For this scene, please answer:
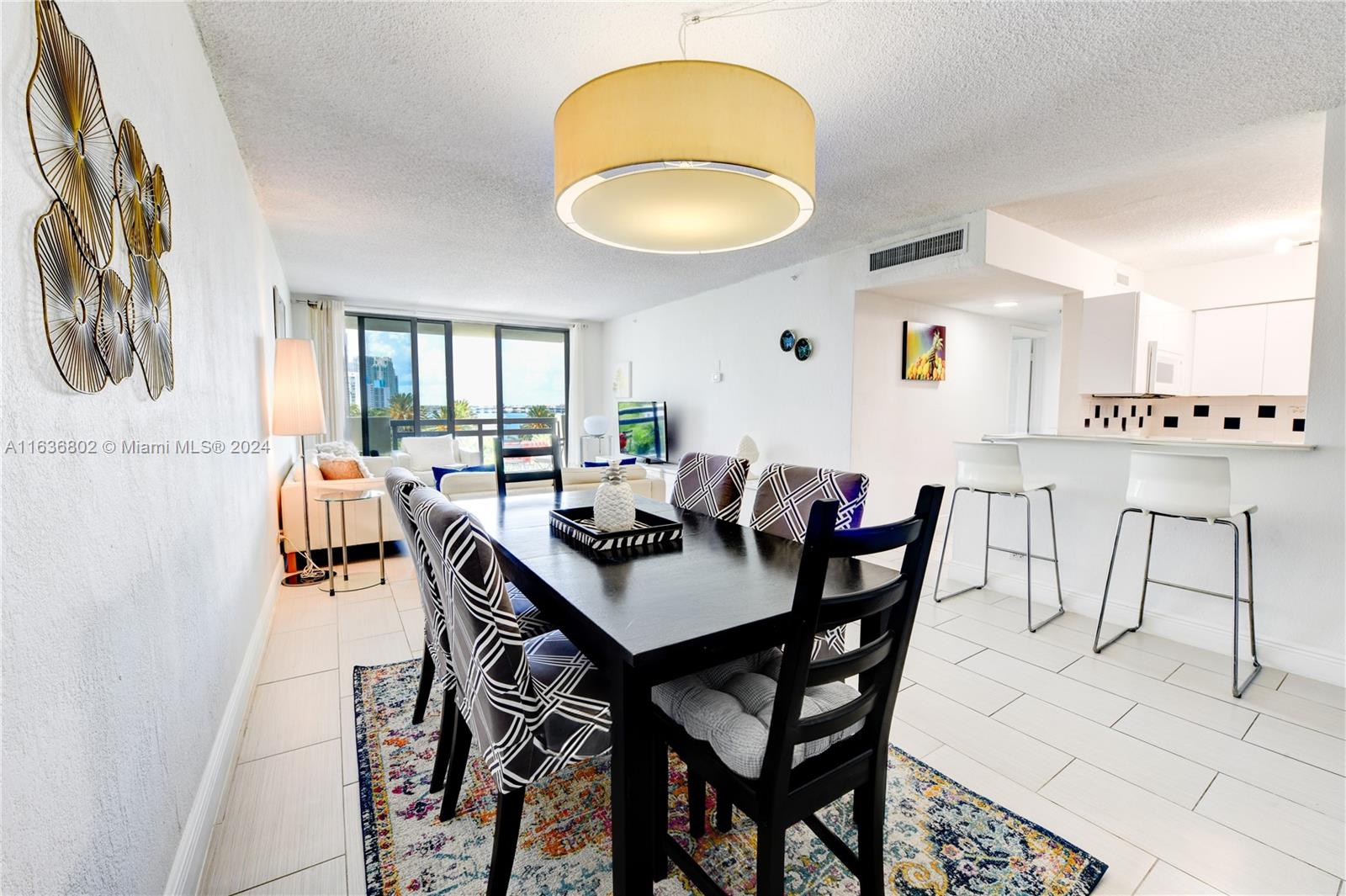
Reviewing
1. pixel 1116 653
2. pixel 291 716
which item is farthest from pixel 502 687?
pixel 1116 653

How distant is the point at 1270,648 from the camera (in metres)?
2.58

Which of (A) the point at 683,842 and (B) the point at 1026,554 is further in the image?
(B) the point at 1026,554

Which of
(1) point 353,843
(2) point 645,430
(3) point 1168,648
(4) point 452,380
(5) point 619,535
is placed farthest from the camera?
(4) point 452,380

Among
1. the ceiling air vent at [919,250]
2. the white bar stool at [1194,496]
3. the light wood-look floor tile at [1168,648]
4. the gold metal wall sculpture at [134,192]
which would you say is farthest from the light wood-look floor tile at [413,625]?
the ceiling air vent at [919,250]

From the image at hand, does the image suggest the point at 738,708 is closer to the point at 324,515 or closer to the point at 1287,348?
the point at 324,515

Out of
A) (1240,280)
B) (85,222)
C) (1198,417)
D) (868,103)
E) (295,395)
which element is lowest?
(1198,417)

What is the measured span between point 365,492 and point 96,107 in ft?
10.1

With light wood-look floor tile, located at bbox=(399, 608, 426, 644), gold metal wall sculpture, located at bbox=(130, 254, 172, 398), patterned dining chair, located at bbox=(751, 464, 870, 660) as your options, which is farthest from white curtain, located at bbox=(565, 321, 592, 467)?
gold metal wall sculpture, located at bbox=(130, 254, 172, 398)

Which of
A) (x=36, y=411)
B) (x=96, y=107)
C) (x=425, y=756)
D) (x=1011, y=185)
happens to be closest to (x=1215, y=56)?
(x=1011, y=185)

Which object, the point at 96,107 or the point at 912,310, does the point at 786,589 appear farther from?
the point at 912,310

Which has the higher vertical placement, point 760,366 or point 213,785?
point 760,366

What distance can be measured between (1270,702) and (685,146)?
3181 millimetres

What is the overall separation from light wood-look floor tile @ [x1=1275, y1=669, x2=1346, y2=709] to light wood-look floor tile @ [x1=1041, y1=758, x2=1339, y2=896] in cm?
128

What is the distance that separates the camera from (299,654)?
8.79 ft
